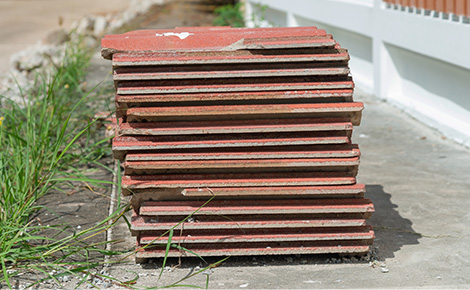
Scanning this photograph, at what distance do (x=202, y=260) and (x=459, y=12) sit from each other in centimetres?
395

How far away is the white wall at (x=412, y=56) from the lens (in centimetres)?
694

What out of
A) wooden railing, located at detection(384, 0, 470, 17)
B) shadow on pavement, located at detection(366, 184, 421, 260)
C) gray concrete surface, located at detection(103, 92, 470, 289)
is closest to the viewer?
gray concrete surface, located at detection(103, 92, 470, 289)

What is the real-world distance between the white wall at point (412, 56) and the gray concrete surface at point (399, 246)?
2.55ft

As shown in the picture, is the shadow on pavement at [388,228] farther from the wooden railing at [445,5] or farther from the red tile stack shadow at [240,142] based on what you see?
the wooden railing at [445,5]

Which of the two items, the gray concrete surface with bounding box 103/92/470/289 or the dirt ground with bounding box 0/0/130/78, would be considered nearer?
the gray concrete surface with bounding box 103/92/470/289

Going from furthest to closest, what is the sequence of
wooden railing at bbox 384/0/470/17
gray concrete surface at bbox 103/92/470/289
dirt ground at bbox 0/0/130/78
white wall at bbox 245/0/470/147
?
1. dirt ground at bbox 0/0/130/78
2. white wall at bbox 245/0/470/147
3. wooden railing at bbox 384/0/470/17
4. gray concrete surface at bbox 103/92/470/289

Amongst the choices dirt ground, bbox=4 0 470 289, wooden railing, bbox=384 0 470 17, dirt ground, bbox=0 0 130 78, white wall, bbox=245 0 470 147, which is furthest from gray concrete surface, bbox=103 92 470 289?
dirt ground, bbox=0 0 130 78

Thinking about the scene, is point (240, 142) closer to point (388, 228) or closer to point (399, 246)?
point (399, 246)

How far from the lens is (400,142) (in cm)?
709

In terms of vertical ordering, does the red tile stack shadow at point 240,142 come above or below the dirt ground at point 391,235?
above

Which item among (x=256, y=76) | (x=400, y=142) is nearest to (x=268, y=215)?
(x=256, y=76)

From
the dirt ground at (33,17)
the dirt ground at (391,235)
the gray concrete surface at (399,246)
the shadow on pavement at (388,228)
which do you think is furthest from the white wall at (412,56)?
the dirt ground at (33,17)

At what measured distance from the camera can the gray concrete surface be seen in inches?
155

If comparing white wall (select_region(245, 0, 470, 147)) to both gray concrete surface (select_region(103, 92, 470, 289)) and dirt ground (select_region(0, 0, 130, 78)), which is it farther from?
dirt ground (select_region(0, 0, 130, 78))
